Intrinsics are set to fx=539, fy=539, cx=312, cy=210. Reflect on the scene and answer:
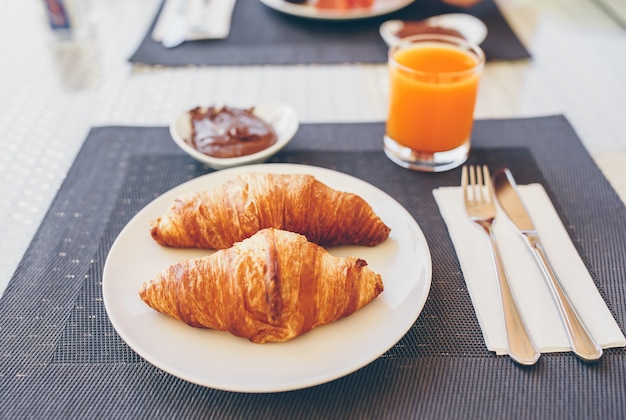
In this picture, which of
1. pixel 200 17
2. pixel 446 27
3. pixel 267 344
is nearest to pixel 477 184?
pixel 267 344

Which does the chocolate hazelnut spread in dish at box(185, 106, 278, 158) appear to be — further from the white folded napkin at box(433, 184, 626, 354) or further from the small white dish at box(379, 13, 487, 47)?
the small white dish at box(379, 13, 487, 47)

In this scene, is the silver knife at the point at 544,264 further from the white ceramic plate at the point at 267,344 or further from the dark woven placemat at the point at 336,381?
the white ceramic plate at the point at 267,344

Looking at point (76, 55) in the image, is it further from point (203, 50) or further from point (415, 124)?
point (415, 124)

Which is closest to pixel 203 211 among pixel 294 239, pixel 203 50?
pixel 294 239

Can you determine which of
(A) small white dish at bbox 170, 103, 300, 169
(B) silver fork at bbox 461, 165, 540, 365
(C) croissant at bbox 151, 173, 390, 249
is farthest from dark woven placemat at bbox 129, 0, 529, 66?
(C) croissant at bbox 151, 173, 390, 249

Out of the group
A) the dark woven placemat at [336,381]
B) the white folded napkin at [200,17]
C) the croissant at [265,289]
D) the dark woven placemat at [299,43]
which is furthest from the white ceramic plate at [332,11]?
the croissant at [265,289]

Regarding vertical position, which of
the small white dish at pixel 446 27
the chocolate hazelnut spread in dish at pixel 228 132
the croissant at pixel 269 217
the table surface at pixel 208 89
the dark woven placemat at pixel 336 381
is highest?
the croissant at pixel 269 217

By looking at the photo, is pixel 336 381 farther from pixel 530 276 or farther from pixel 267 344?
pixel 530 276
